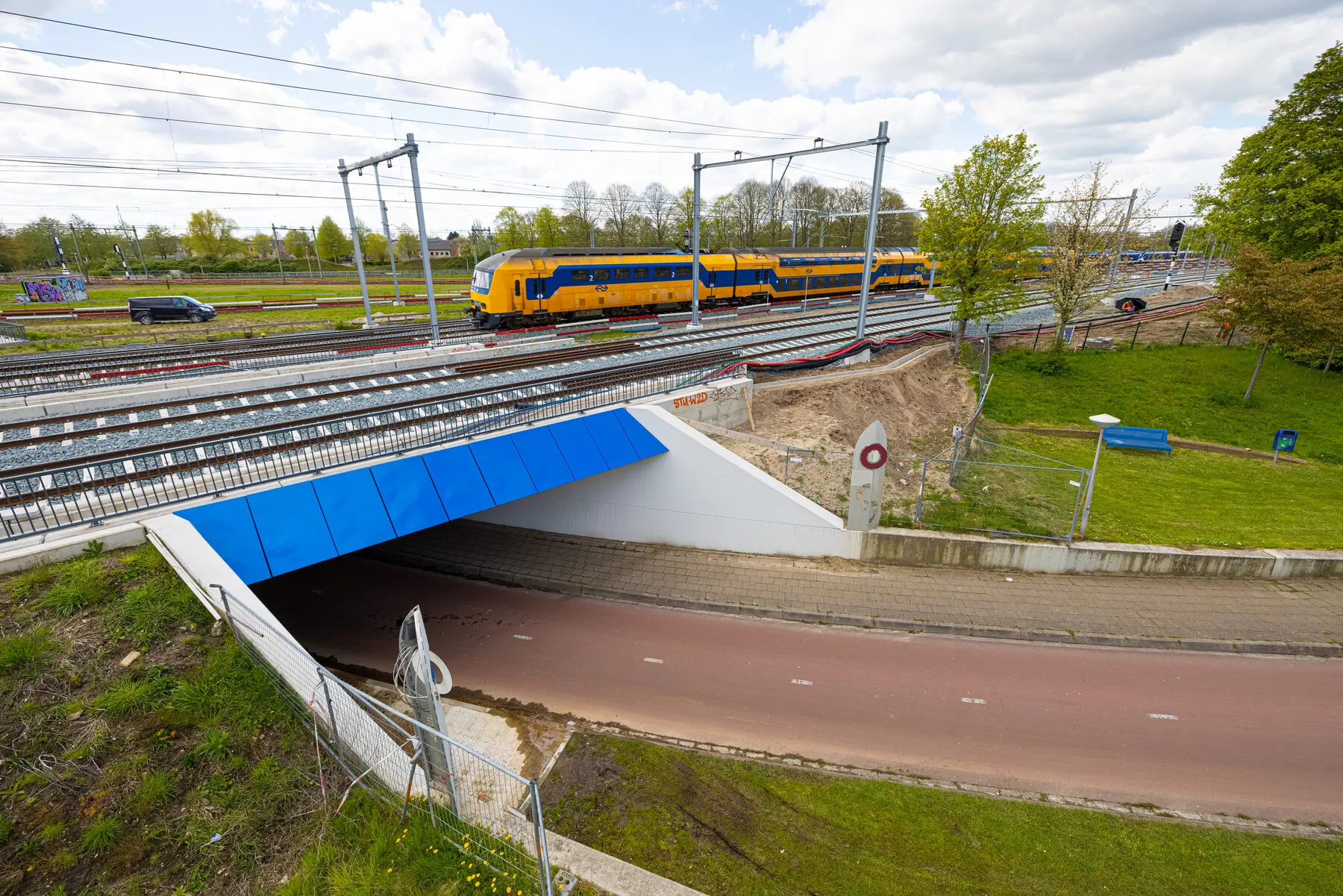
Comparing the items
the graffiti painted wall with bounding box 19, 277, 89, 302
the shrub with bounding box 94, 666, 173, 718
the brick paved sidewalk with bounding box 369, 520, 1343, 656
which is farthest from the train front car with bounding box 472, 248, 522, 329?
the graffiti painted wall with bounding box 19, 277, 89, 302

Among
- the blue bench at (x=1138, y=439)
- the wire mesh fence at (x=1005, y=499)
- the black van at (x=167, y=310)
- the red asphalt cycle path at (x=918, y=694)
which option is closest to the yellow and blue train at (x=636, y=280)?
the red asphalt cycle path at (x=918, y=694)

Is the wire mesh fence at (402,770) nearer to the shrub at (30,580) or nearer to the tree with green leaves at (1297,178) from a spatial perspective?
the shrub at (30,580)

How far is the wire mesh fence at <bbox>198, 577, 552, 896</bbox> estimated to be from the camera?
17.3 feet

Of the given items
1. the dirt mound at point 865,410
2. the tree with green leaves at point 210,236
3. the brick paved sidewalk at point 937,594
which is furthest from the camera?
the tree with green leaves at point 210,236

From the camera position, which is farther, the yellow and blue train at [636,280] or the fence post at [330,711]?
the yellow and blue train at [636,280]

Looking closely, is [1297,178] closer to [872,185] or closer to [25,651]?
[872,185]

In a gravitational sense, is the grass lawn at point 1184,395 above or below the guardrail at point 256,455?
below

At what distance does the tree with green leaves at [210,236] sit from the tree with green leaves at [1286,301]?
305 feet

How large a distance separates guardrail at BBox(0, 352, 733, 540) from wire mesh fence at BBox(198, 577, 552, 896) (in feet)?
10.6

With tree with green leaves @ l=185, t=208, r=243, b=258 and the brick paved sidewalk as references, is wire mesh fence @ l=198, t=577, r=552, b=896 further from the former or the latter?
tree with green leaves @ l=185, t=208, r=243, b=258

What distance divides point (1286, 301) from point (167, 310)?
53.9 meters

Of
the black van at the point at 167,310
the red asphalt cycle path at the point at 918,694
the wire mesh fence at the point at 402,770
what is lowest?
the red asphalt cycle path at the point at 918,694

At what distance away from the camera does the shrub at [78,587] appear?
6.87 m

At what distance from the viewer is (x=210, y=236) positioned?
69.2 m
